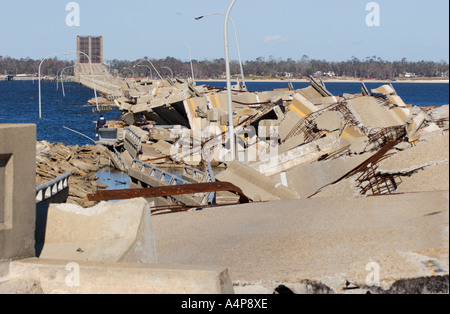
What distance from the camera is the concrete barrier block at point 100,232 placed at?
19.5 ft

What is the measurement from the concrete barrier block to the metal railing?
4.85 m

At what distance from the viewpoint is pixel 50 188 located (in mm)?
12383

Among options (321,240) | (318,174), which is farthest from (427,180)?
(318,174)

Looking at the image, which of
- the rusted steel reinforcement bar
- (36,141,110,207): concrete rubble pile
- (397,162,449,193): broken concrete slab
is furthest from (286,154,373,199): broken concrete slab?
(36,141,110,207): concrete rubble pile

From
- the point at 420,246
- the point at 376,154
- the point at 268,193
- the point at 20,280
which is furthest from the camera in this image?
the point at 268,193

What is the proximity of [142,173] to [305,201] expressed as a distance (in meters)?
8.43

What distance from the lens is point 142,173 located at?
672 inches

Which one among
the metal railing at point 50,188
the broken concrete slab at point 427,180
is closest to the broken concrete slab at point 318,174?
the broken concrete slab at point 427,180

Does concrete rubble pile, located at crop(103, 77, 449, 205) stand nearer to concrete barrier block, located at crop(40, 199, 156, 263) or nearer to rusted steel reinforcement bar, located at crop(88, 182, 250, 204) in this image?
rusted steel reinforcement bar, located at crop(88, 182, 250, 204)

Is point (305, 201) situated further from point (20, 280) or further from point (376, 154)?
point (20, 280)

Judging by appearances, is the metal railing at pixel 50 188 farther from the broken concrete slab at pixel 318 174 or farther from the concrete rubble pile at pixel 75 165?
the broken concrete slab at pixel 318 174

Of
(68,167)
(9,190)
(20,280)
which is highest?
(9,190)
